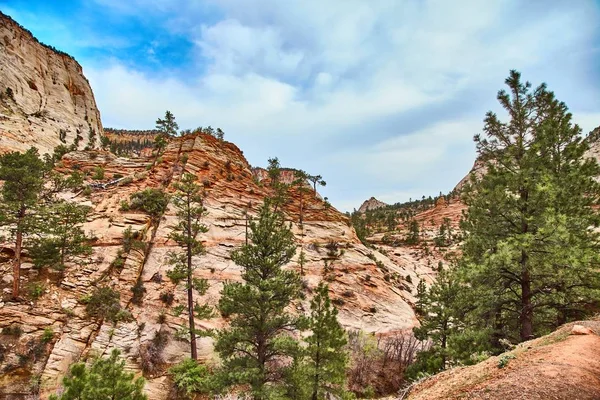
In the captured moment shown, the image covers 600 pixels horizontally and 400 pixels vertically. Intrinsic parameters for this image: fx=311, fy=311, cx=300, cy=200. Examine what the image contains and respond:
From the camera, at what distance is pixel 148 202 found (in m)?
29.0

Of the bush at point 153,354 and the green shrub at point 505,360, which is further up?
the green shrub at point 505,360

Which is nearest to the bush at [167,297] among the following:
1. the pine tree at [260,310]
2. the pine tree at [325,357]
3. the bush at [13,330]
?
the bush at [13,330]

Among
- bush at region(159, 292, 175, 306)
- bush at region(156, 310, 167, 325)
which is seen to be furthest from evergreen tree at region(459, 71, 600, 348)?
bush at region(159, 292, 175, 306)

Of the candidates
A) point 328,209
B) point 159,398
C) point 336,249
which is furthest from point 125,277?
point 328,209

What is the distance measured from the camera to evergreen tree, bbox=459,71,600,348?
9.53m

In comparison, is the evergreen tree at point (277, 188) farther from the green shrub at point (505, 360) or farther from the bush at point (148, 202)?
the green shrub at point (505, 360)

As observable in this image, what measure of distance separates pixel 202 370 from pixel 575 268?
17573mm

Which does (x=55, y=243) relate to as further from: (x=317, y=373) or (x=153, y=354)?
(x=317, y=373)

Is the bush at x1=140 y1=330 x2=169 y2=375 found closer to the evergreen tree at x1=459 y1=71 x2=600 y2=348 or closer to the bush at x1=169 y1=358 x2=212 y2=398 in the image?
the bush at x1=169 y1=358 x2=212 y2=398

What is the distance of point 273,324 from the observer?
14203 millimetres

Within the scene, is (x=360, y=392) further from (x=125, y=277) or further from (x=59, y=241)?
(x=59, y=241)

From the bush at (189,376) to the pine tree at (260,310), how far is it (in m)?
3.87

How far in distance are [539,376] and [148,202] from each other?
29.9 meters

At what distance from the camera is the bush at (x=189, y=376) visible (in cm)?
1648
